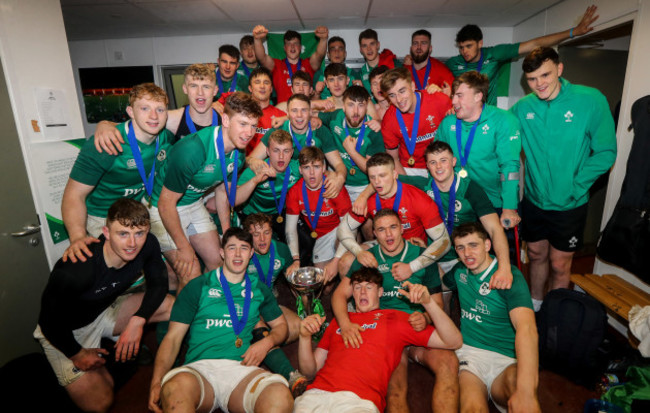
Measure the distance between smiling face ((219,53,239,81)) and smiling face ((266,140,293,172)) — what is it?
1.92m

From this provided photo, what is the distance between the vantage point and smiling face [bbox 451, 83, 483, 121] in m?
2.95

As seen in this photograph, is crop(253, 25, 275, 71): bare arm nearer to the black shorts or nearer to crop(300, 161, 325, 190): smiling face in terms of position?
crop(300, 161, 325, 190): smiling face

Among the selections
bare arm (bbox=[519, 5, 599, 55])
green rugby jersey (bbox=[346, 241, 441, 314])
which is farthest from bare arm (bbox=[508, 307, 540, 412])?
bare arm (bbox=[519, 5, 599, 55])

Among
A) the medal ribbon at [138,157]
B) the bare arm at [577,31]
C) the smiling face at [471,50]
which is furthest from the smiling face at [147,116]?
the bare arm at [577,31]

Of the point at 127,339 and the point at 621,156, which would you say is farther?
the point at 621,156

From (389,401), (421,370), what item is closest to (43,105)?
(389,401)

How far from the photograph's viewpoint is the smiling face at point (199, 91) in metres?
2.86

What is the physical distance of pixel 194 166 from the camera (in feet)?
8.54

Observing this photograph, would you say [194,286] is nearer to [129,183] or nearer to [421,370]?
[129,183]

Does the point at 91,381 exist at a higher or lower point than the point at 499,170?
lower

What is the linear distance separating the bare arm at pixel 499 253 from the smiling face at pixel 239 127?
204cm

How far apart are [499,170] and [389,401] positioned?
7.09ft

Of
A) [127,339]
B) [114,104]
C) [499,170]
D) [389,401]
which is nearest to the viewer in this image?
[389,401]

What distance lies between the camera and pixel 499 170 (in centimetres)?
307
